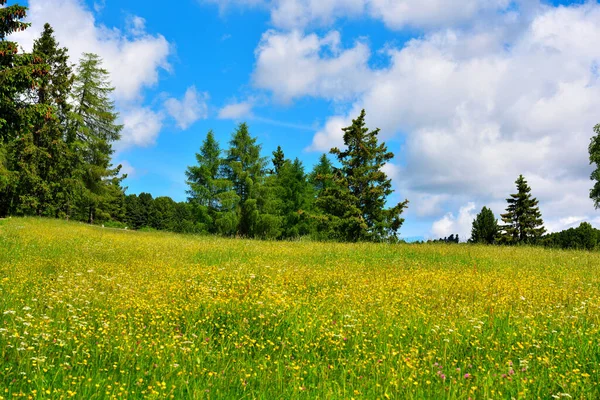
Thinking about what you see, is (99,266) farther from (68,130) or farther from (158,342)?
(68,130)

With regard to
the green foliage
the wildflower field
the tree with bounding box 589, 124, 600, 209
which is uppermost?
the tree with bounding box 589, 124, 600, 209

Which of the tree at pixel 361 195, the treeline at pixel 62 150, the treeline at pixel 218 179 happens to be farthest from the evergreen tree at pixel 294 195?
the treeline at pixel 62 150

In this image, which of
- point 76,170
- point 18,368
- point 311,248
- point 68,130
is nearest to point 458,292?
point 18,368

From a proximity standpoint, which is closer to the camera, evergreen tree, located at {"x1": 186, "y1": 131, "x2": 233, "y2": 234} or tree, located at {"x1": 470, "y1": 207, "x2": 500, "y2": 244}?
evergreen tree, located at {"x1": 186, "y1": 131, "x2": 233, "y2": 234}

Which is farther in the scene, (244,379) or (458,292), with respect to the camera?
(458,292)

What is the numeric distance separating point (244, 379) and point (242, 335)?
145cm

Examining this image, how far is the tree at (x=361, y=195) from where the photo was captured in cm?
3108

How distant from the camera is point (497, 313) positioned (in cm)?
699

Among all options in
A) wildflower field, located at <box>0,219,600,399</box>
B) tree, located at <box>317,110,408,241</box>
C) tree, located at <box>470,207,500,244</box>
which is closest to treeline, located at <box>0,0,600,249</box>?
tree, located at <box>317,110,408,241</box>

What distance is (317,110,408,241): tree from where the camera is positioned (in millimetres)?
31078

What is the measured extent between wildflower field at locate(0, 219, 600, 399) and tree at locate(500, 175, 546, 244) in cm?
4847

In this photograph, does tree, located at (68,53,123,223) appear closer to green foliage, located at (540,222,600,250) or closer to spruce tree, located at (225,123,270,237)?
spruce tree, located at (225,123,270,237)

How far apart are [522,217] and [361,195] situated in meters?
33.2

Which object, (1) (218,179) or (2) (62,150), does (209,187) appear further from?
(2) (62,150)
